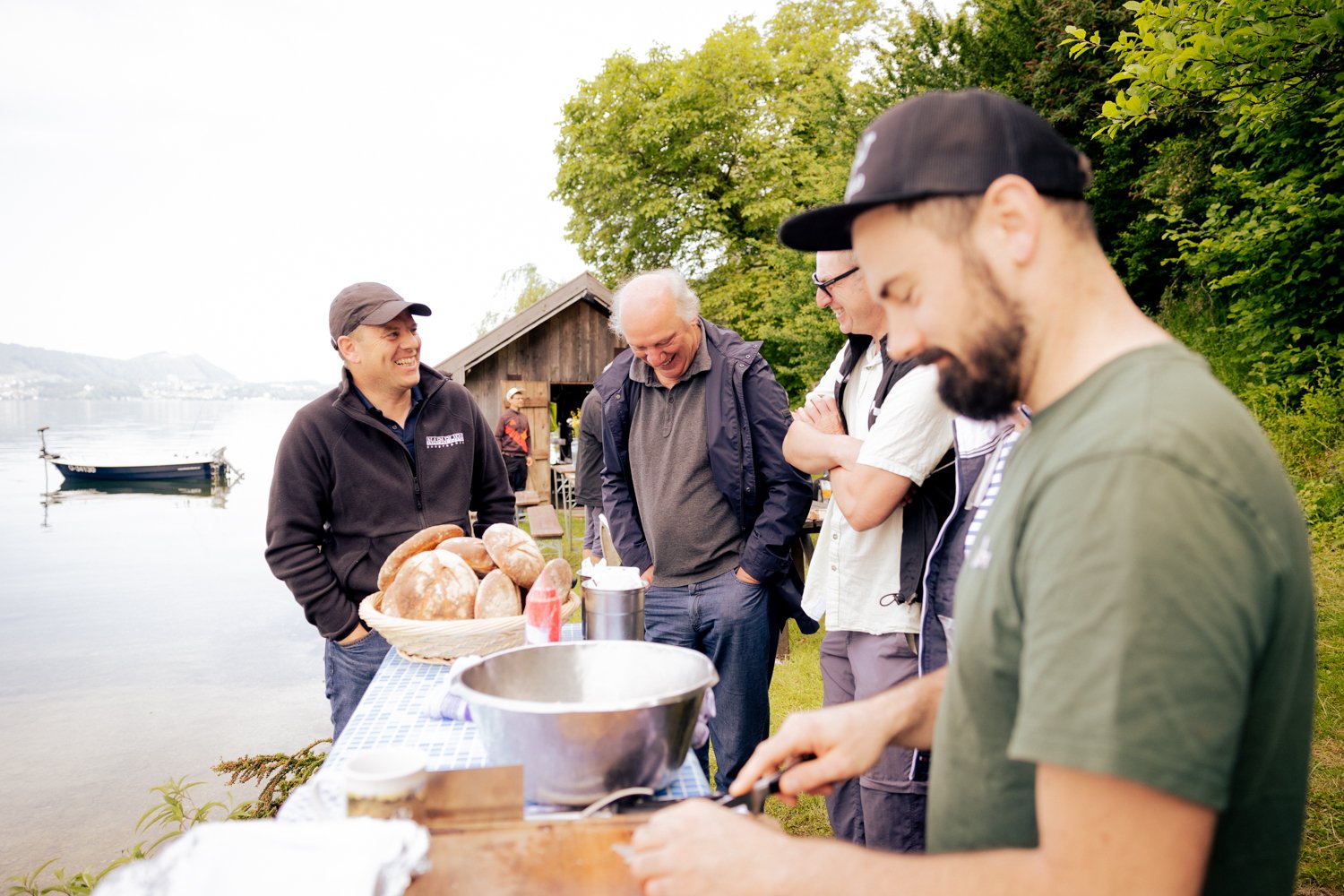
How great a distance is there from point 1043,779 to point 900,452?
5.35 feet

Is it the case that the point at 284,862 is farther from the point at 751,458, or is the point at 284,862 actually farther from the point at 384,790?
the point at 751,458

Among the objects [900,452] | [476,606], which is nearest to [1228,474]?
[900,452]

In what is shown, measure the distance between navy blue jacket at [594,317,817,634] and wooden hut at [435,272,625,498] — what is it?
10.6 meters

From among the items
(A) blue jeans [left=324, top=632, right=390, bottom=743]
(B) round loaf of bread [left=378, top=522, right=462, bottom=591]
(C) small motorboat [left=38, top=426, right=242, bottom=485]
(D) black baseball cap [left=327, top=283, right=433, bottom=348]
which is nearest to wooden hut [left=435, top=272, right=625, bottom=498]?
(D) black baseball cap [left=327, top=283, right=433, bottom=348]

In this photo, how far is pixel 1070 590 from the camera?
0.74m

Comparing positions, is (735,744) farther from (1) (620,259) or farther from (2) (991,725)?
(1) (620,259)

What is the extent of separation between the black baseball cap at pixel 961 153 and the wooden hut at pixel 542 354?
12912 mm

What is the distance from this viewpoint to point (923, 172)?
0.92 m

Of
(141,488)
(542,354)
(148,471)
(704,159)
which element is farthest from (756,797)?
(141,488)

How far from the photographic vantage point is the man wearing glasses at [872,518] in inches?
92.1

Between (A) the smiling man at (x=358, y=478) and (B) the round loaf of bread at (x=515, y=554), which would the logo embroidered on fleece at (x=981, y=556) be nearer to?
(B) the round loaf of bread at (x=515, y=554)

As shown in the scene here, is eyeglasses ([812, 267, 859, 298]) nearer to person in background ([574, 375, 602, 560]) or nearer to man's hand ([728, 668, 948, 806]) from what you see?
man's hand ([728, 668, 948, 806])

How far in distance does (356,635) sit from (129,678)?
9.43 meters

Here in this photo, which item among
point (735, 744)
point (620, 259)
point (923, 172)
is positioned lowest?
point (735, 744)
